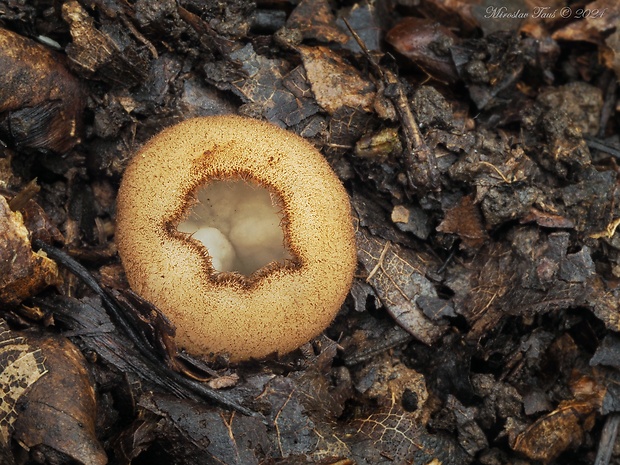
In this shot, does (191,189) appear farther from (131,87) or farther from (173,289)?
(131,87)

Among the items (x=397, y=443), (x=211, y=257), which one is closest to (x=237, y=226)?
(x=211, y=257)

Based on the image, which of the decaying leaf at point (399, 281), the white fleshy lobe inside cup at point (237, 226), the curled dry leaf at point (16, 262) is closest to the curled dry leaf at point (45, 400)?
the curled dry leaf at point (16, 262)

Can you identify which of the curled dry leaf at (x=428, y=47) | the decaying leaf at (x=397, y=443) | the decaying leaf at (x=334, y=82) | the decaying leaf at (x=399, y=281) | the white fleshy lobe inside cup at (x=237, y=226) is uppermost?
the curled dry leaf at (x=428, y=47)

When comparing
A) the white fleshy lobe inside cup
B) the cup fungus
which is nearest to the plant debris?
the cup fungus

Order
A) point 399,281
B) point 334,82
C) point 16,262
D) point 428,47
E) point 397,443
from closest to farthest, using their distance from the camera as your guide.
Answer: point 16,262, point 397,443, point 399,281, point 334,82, point 428,47

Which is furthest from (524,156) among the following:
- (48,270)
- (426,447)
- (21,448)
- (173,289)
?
(21,448)

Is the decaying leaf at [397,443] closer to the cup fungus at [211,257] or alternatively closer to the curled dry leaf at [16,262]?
the cup fungus at [211,257]

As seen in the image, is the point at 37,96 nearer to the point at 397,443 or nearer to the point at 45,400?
the point at 45,400
